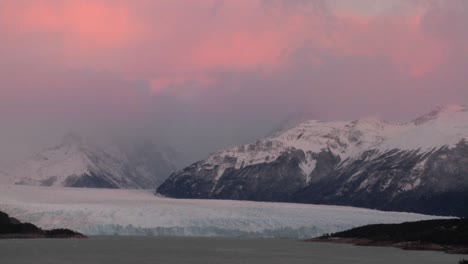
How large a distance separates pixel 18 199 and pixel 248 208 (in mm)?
47453

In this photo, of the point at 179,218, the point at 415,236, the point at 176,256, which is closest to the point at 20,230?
the point at 179,218

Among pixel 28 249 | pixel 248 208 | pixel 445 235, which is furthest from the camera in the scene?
pixel 248 208

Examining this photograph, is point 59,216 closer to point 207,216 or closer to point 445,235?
point 207,216

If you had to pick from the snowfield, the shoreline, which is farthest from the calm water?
the snowfield

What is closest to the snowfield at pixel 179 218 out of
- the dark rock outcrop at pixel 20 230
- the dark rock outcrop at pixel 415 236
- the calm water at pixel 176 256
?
the dark rock outcrop at pixel 20 230

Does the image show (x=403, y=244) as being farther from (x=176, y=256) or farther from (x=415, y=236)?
(x=176, y=256)

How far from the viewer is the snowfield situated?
157 metres

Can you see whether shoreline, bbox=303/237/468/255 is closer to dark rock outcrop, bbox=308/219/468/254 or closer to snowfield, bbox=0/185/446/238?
dark rock outcrop, bbox=308/219/468/254

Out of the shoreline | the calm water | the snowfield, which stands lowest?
the calm water

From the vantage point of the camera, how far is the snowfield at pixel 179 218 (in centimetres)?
15725

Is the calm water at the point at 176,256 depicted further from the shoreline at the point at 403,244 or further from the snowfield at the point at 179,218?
the snowfield at the point at 179,218

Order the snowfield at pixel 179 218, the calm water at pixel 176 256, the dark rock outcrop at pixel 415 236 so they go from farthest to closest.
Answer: the snowfield at pixel 179 218 < the dark rock outcrop at pixel 415 236 < the calm water at pixel 176 256

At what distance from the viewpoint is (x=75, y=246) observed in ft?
408

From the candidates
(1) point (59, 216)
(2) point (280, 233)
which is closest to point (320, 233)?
(2) point (280, 233)
